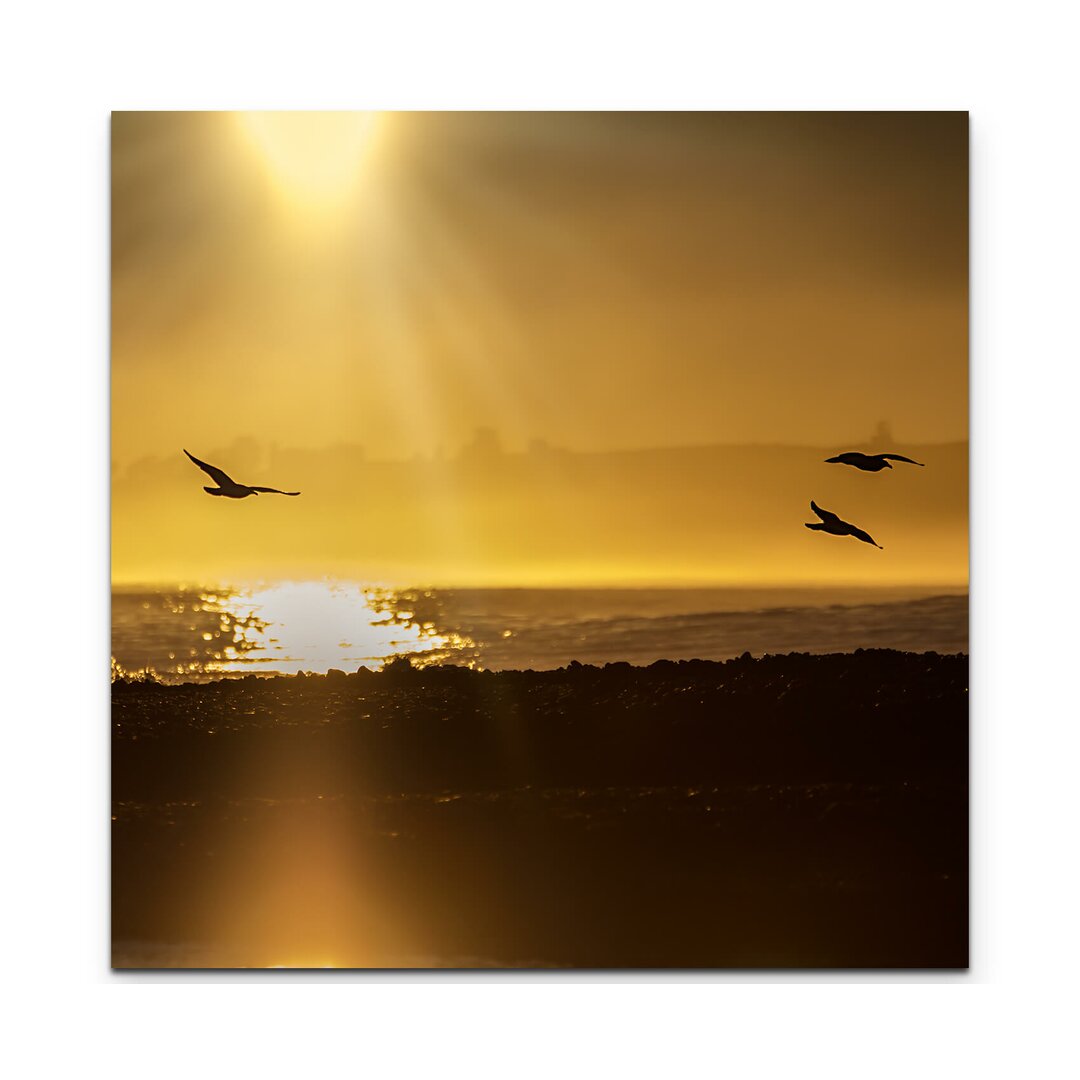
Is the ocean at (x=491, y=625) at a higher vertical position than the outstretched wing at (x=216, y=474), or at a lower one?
lower

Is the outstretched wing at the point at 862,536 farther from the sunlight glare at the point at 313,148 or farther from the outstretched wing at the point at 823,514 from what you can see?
the sunlight glare at the point at 313,148

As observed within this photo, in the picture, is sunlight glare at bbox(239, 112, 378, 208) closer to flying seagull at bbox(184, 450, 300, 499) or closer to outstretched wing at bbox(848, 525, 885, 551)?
flying seagull at bbox(184, 450, 300, 499)

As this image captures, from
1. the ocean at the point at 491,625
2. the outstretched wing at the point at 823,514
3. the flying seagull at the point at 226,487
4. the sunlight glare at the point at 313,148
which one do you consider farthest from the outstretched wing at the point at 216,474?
the outstretched wing at the point at 823,514

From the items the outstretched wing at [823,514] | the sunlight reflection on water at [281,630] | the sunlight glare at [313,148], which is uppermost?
the sunlight glare at [313,148]

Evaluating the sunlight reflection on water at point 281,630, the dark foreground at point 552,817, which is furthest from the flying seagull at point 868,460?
the sunlight reflection on water at point 281,630

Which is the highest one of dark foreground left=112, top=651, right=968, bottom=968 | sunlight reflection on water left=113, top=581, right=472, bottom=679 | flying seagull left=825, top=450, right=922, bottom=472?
flying seagull left=825, top=450, right=922, bottom=472

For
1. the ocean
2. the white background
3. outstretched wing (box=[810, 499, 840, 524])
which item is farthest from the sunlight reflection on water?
outstretched wing (box=[810, 499, 840, 524])

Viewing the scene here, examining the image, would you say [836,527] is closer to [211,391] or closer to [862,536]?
[862,536]
